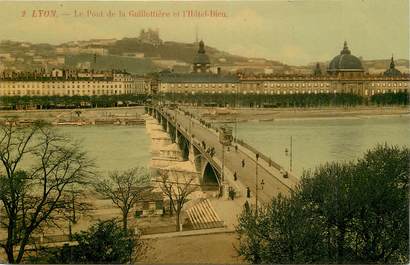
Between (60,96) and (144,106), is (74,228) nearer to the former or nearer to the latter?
(60,96)

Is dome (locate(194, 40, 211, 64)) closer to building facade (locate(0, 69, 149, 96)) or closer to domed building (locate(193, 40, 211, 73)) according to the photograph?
domed building (locate(193, 40, 211, 73))

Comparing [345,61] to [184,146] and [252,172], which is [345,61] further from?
[184,146]

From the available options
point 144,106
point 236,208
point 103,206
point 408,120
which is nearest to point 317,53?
point 408,120

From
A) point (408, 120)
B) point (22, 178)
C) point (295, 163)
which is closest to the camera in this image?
point (22, 178)

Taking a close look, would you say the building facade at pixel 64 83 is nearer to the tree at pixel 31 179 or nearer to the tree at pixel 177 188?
the tree at pixel 31 179

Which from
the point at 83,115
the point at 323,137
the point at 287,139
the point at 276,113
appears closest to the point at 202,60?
the point at 83,115

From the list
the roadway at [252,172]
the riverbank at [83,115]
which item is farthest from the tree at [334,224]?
the riverbank at [83,115]

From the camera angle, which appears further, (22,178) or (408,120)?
(408,120)
